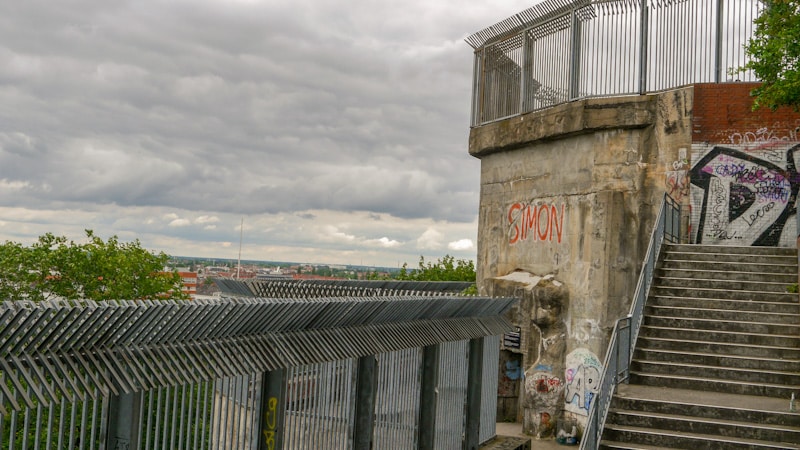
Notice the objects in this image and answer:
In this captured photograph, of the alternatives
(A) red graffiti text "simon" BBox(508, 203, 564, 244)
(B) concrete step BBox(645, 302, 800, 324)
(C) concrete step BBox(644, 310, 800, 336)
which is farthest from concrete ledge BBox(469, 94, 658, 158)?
(C) concrete step BBox(644, 310, 800, 336)

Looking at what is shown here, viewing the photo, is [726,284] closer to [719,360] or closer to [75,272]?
[719,360]

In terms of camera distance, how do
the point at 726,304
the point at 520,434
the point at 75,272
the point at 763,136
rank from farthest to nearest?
1. the point at 75,272
2. the point at 520,434
3. the point at 763,136
4. the point at 726,304

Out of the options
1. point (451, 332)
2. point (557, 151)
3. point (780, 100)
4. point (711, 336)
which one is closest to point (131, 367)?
point (451, 332)

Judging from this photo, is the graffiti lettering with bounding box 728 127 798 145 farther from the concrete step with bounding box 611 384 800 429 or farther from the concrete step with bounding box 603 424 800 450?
the concrete step with bounding box 603 424 800 450

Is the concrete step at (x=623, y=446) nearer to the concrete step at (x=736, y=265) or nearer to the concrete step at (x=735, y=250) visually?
the concrete step at (x=736, y=265)

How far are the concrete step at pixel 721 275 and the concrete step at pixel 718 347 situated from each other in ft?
6.45

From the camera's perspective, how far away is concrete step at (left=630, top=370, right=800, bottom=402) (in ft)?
33.8

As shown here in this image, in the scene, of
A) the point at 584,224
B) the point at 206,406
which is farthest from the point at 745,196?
the point at 206,406

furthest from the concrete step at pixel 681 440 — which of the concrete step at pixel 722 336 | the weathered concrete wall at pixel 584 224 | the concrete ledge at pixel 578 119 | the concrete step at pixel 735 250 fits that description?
the concrete ledge at pixel 578 119

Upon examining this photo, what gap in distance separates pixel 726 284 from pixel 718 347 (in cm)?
189

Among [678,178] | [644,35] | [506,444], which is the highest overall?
[644,35]

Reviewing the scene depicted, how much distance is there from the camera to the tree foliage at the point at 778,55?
39.3 ft

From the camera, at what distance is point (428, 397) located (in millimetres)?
10734

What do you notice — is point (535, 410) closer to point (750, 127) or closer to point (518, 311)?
point (518, 311)
